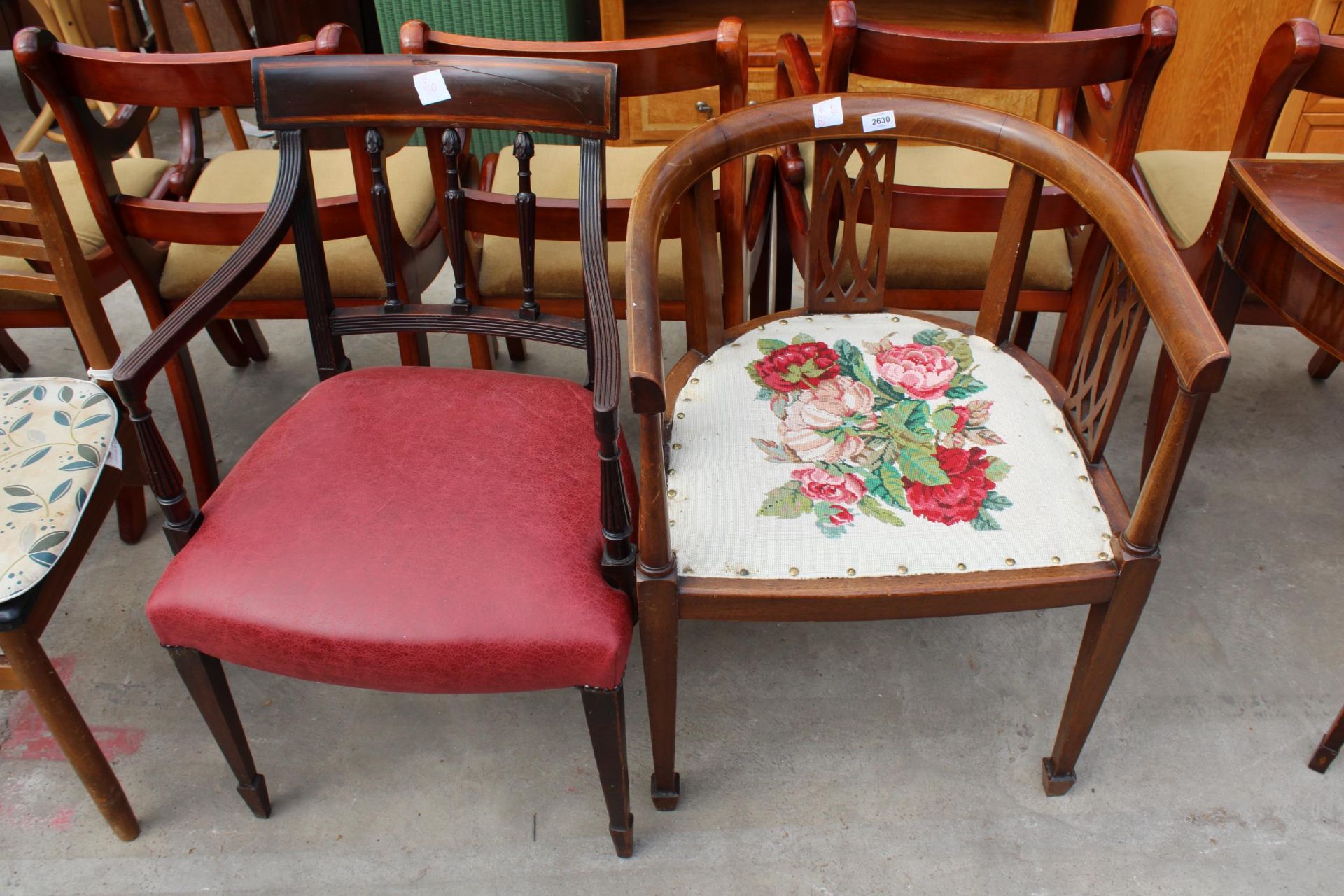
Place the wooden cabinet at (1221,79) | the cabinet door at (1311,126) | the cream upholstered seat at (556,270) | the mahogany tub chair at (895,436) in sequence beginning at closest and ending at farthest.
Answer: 1. the mahogany tub chair at (895,436)
2. the cream upholstered seat at (556,270)
3. the wooden cabinet at (1221,79)
4. the cabinet door at (1311,126)

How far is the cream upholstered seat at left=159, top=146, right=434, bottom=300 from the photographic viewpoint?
1604 mm

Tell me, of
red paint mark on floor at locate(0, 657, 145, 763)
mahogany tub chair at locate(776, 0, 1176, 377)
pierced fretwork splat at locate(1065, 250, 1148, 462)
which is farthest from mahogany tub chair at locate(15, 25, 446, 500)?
pierced fretwork splat at locate(1065, 250, 1148, 462)

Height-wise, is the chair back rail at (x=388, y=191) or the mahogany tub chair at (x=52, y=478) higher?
the chair back rail at (x=388, y=191)

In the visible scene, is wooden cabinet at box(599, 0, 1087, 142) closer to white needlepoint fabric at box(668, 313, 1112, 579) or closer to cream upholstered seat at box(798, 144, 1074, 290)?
cream upholstered seat at box(798, 144, 1074, 290)

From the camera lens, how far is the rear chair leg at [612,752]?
1.10 metres

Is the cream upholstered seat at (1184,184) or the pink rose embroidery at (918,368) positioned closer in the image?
the pink rose embroidery at (918,368)

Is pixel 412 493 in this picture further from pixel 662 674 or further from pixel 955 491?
pixel 955 491

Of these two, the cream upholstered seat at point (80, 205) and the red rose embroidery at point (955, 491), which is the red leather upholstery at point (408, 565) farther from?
the cream upholstered seat at point (80, 205)

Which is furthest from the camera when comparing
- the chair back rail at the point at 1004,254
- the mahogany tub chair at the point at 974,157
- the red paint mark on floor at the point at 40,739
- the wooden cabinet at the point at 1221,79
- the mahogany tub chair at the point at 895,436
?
the wooden cabinet at the point at 1221,79

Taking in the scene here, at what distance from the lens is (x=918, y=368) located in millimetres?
1346

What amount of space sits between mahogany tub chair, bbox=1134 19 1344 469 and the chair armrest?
126 cm

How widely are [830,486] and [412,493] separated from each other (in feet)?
1.61

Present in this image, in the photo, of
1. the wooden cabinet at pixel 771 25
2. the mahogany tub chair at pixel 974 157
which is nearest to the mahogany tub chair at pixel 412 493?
the mahogany tub chair at pixel 974 157

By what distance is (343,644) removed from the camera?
1038 mm
